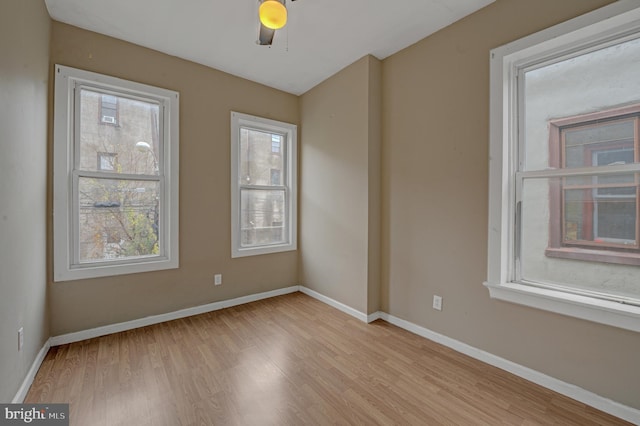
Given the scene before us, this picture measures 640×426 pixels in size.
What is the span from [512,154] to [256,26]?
2421 millimetres

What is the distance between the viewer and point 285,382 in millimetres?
1885

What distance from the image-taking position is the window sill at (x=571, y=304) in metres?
1.54

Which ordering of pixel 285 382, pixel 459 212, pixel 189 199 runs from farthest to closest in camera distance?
pixel 189 199, pixel 459 212, pixel 285 382

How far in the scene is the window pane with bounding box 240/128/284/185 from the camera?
3.47 meters

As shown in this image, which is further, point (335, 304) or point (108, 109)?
point (335, 304)

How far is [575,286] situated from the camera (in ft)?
6.02

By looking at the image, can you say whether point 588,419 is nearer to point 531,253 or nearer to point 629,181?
point 531,253

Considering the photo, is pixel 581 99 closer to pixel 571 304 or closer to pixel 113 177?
pixel 571 304

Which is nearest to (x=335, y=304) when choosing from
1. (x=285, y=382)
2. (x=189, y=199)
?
(x=285, y=382)

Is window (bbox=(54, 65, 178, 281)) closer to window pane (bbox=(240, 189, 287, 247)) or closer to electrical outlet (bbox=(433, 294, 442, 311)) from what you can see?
window pane (bbox=(240, 189, 287, 247))

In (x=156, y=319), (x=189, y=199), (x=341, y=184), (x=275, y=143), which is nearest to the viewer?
A: (x=156, y=319)

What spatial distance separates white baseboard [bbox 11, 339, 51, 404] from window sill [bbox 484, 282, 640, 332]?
3182 mm

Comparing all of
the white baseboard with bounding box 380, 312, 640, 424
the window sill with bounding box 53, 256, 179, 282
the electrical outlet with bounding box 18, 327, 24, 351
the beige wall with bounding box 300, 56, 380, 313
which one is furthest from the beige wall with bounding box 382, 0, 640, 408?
the electrical outlet with bounding box 18, 327, 24, 351

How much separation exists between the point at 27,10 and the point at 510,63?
11.1 feet
